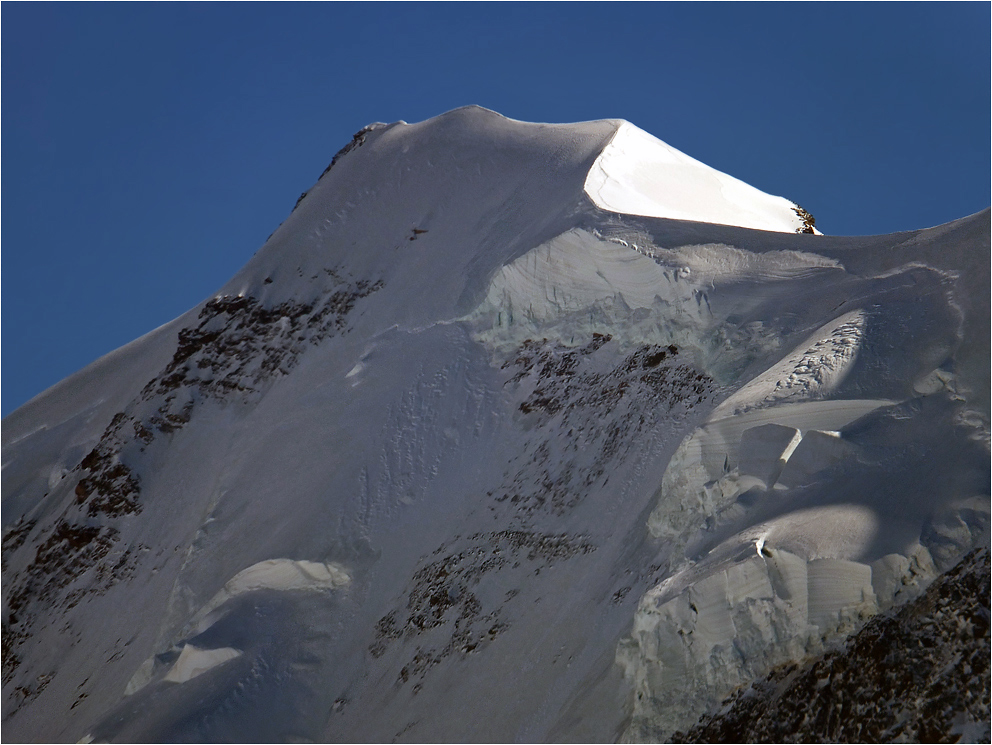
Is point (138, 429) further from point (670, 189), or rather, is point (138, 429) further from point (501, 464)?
point (670, 189)

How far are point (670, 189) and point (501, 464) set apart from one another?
7.61 metres

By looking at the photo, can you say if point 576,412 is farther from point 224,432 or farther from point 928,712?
point 224,432

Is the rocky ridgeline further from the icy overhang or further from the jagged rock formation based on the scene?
the jagged rock formation

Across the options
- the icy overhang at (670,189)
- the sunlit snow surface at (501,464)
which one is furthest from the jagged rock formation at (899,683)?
the icy overhang at (670,189)

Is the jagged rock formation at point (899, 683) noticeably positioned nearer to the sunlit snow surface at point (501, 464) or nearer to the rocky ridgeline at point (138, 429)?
the sunlit snow surface at point (501, 464)

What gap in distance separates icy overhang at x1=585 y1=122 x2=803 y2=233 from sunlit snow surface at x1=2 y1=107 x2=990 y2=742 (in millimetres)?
129

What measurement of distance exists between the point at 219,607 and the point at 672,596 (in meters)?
9.03

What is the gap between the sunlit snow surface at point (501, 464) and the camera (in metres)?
9.07

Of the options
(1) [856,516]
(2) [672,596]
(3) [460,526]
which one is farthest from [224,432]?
(1) [856,516]

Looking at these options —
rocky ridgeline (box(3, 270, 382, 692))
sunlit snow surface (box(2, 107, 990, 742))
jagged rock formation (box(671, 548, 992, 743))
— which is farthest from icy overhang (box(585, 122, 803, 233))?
jagged rock formation (box(671, 548, 992, 743))

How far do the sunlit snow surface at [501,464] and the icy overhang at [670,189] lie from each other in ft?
0.42

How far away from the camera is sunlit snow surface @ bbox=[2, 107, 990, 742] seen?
907 cm

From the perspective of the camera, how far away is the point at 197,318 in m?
22.8

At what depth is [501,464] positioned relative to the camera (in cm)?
1451
